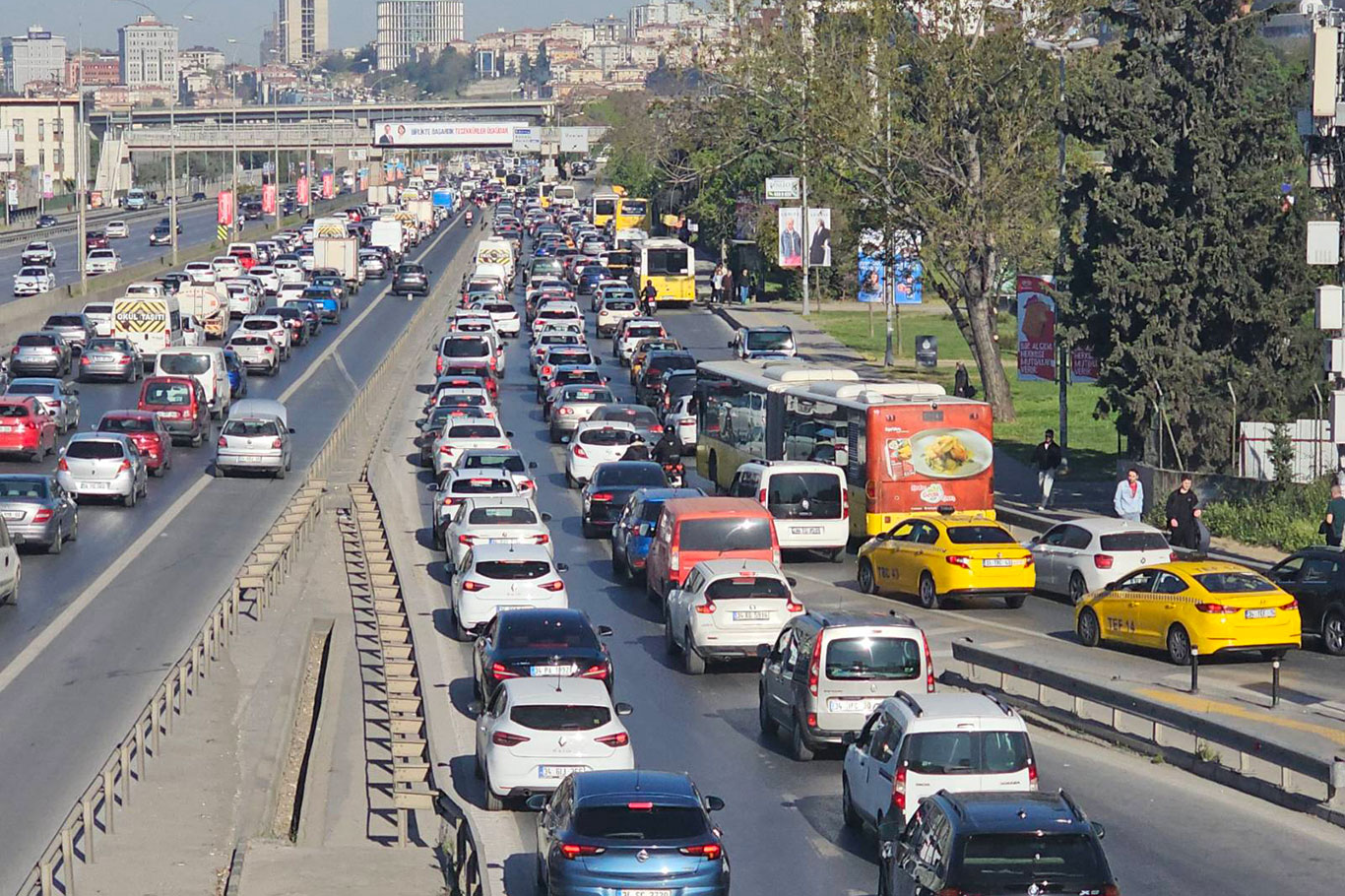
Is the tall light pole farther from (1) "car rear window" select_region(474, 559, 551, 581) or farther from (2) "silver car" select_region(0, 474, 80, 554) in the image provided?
(2) "silver car" select_region(0, 474, 80, 554)

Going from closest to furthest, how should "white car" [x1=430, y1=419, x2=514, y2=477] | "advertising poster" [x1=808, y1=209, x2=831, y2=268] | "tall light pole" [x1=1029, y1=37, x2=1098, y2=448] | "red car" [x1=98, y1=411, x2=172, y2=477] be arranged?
"tall light pole" [x1=1029, y1=37, x2=1098, y2=448] → "white car" [x1=430, y1=419, x2=514, y2=477] → "red car" [x1=98, y1=411, x2=172, y2=477] → "advertising poster" [x1=808, y1=209, x2=831, y2=268]

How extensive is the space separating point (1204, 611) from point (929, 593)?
5.81 m

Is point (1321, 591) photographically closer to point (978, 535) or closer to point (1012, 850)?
point (978, 535)

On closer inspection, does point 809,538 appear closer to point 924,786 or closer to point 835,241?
point 924,786

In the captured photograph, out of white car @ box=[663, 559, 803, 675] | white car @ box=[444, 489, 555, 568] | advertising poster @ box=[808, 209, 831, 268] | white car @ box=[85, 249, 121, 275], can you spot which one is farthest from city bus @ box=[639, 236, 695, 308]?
white car @ box=[663, 559, 803, 675]

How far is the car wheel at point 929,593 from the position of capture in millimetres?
30578

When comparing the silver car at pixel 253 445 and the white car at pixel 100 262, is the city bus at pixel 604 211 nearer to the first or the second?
the white car at pixel 100 262

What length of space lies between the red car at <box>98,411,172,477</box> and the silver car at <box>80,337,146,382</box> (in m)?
15.9

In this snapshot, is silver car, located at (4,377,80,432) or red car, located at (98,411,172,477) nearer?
red car, located at (98,411,172,477)

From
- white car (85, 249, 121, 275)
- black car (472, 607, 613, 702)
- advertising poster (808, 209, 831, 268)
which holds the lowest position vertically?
black car (472, 607, 613, 702)

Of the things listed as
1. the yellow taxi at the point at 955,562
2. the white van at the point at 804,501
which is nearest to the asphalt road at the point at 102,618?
the white van at the point at 804,501

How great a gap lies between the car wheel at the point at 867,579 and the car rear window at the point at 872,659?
436 inches

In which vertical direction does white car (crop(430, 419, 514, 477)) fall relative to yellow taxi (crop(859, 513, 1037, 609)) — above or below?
above

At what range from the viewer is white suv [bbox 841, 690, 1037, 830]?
54.6 ft
